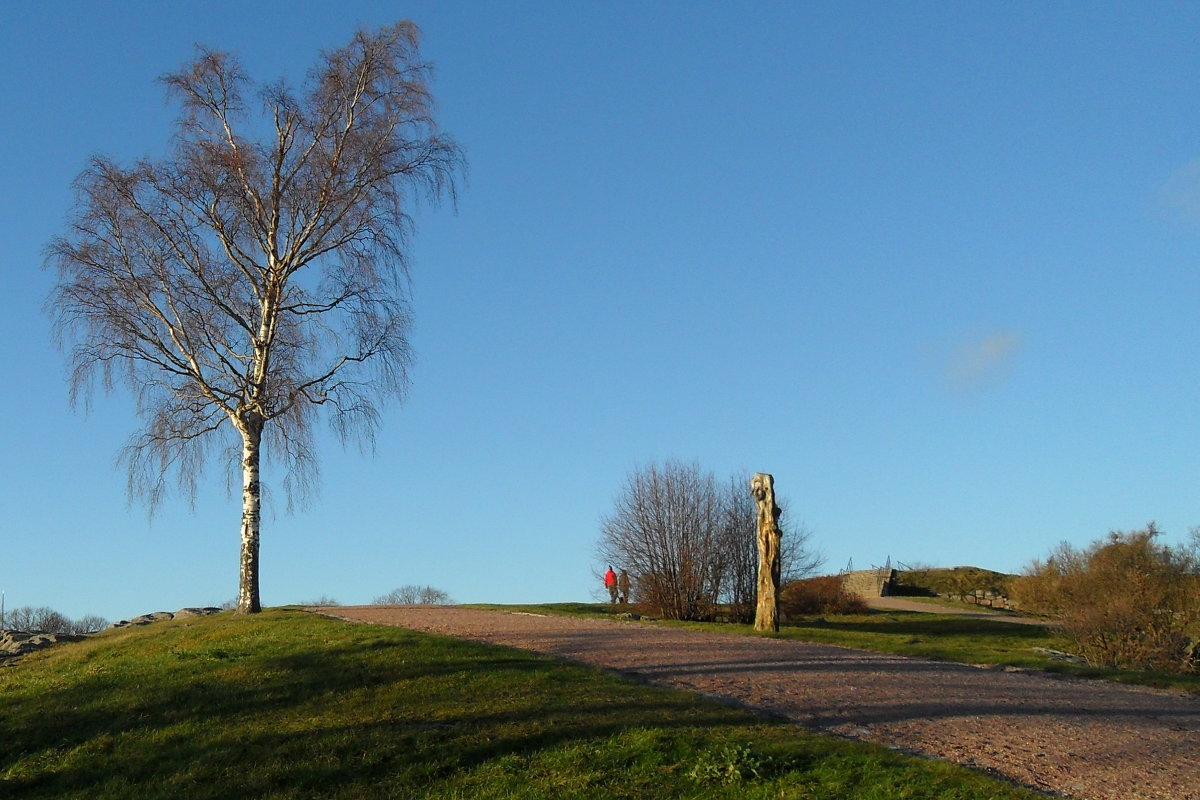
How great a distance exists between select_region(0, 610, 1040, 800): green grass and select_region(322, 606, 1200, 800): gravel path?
0.77 m

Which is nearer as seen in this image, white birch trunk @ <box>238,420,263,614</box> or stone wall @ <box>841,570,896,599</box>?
white birch trunk @ <box>238,420,263,614</box>

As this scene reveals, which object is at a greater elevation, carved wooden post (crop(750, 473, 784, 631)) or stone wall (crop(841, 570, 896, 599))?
carved wooden post (crop(750, 473, 784, 631))

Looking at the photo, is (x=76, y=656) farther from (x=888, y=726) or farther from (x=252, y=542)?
(x=888, y=726)

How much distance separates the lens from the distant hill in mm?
46781

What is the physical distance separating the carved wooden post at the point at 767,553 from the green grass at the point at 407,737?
8.15 metres

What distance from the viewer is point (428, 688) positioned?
12070 millimetres

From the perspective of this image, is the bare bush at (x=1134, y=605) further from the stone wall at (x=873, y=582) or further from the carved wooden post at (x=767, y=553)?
the stone wall at (x=873, y=582)

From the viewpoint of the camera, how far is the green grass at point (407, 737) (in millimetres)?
8727

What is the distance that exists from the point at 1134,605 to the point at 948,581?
29.5 metres

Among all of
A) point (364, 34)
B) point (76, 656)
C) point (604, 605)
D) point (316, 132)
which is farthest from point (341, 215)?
point (604, 605)

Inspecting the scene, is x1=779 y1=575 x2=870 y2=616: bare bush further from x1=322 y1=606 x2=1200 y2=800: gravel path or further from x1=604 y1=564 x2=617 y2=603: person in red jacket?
x1=322 y1=606 x2=1200 y2=800: gravel path

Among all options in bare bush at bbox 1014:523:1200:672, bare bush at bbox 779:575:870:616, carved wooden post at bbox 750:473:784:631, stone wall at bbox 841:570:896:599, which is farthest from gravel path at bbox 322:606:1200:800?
stone wall at bbox 841:570:896:599

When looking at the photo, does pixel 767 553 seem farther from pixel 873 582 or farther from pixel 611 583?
pixel 873 582

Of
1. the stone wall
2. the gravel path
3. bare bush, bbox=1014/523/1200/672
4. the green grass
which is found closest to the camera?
the green grass
